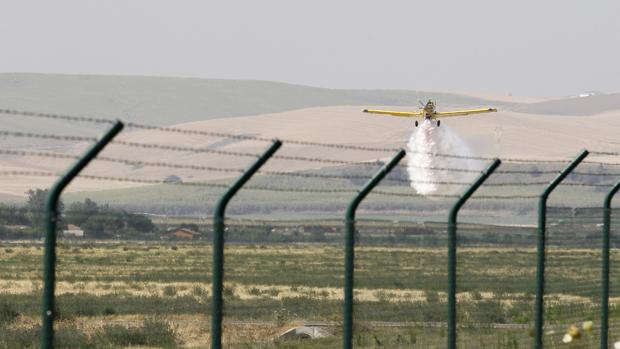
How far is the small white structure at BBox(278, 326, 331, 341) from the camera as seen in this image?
110 ft

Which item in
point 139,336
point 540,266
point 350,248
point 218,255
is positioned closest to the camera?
point 218,255

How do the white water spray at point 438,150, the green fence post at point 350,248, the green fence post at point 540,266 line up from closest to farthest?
1. the green fence post at point 350,248
2. the green fence post at point 540,266
3. the white water spray at point 438,150

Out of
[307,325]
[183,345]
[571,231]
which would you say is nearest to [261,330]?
[307,325]

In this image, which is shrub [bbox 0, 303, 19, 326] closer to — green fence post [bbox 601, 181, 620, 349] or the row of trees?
the row of trees

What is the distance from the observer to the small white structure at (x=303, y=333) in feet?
110

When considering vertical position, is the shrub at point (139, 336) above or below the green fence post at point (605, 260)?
below

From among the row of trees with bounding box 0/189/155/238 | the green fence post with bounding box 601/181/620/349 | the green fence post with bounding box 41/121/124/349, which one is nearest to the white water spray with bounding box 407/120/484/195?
the green fence post with bounding box 601/181/620/349

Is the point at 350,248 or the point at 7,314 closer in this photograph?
the point at 350,248

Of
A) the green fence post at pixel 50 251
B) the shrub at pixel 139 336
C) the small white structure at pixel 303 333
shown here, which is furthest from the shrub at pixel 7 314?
the green fence post at pixel 50 251

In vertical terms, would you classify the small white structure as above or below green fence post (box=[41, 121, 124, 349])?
below

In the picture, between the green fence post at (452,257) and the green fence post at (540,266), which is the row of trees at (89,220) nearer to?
the green fence post at (452,257)

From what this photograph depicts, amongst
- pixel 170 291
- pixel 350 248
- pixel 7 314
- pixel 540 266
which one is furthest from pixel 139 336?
pixel 350 248

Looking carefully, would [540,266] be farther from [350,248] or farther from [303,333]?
[303,333]

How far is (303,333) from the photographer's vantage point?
33.8m
